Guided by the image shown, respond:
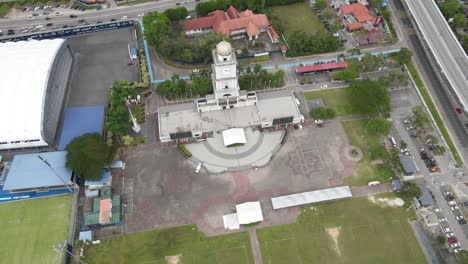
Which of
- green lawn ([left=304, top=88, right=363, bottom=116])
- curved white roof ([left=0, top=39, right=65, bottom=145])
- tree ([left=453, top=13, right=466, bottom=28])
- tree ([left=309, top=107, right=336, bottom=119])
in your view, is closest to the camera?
curved white roof ([left=0, top=39, right=65, bottom=145])

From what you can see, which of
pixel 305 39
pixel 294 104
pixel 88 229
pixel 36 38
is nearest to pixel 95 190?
pixel 88 229

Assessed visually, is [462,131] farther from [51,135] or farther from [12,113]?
[12,113]

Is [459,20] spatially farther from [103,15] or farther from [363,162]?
[103,15]

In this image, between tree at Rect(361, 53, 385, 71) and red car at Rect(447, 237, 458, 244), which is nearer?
red car at Rect(447, 237, 458, 244)

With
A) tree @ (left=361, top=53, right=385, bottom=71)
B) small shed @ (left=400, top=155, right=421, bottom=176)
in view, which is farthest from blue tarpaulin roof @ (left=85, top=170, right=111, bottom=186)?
tree @ (left=361, top=53, right=385, bottom=71)

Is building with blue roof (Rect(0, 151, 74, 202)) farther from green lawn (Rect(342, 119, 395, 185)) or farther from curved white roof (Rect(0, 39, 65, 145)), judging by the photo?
green lawn (Rect(342, 119, 395, 185))

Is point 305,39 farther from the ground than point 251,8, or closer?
closer

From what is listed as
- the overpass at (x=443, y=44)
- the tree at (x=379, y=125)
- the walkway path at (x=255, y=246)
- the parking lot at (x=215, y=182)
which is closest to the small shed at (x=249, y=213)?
the parking lot at (x=215, y=182)
